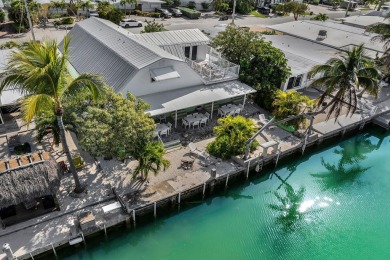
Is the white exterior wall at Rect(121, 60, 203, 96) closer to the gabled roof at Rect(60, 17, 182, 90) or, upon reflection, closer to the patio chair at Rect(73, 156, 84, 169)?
the gabled roof at Rect(60, 17, 182, 90)

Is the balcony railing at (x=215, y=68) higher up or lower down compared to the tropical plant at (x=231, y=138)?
higher up

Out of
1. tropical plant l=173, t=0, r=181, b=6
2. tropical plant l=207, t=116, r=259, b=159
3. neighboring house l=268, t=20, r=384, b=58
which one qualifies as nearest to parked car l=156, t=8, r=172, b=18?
tropical plant l=173, t=0, r=181, b=6

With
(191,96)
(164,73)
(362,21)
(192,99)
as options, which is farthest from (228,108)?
(362,21)

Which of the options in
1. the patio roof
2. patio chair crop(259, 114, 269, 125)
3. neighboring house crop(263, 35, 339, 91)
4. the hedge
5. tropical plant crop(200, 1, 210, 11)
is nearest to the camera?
the patio roof

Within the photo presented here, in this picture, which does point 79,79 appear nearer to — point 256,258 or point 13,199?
point 13,199

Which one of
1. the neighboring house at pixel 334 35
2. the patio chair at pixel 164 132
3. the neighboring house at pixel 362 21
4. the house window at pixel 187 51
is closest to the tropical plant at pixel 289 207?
the patio chair at pixel 164 132

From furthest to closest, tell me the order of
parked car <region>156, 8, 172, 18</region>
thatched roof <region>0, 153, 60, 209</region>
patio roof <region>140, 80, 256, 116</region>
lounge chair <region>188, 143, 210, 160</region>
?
parked car <region>156, 8, 172, 18</region>
patio roof <region>140, 80, 256, 116</region>
lounge chair <region>188, 143, 210, 160</region>
thatched roof <region>0, 153, 60, 209</region>

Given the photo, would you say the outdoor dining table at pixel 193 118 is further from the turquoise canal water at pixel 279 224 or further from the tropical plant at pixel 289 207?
the tropical plant at pixel 289 207
